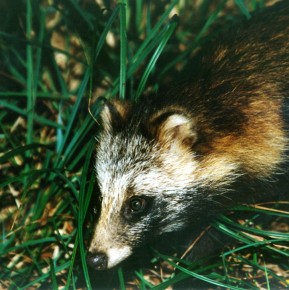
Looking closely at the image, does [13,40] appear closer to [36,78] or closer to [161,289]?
[36,78]

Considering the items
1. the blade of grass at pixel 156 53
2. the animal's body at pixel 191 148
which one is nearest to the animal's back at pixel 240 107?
the animal's body at pixel 191 148

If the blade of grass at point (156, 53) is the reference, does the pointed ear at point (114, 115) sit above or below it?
below

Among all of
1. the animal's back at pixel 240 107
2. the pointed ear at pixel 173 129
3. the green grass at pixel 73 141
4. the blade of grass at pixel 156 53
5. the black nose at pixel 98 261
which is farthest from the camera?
the blade of grass at pixel 156 53

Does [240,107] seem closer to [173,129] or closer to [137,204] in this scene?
[173,129]

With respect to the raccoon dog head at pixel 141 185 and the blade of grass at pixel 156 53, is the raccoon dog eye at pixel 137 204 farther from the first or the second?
the blade of grass at pixel 156 53

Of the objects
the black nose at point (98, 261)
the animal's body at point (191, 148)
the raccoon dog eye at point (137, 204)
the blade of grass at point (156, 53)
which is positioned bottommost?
the black nose at point (98, 261)

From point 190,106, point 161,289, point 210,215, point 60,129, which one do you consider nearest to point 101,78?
point 60,129

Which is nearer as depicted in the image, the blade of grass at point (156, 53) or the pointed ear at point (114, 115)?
the pointed ear at point (114, 115)

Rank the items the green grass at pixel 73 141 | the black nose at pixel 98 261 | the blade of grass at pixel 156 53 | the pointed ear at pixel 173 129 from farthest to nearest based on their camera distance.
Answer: the blade of grass at pixel 156 53, the green grass at pixel 73 141, the black nose at pixel 98 261, the pointed ear at pixel 173 129

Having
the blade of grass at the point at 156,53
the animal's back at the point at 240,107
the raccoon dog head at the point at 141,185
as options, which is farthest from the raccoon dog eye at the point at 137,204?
the blade of grass at the point at 156,53
